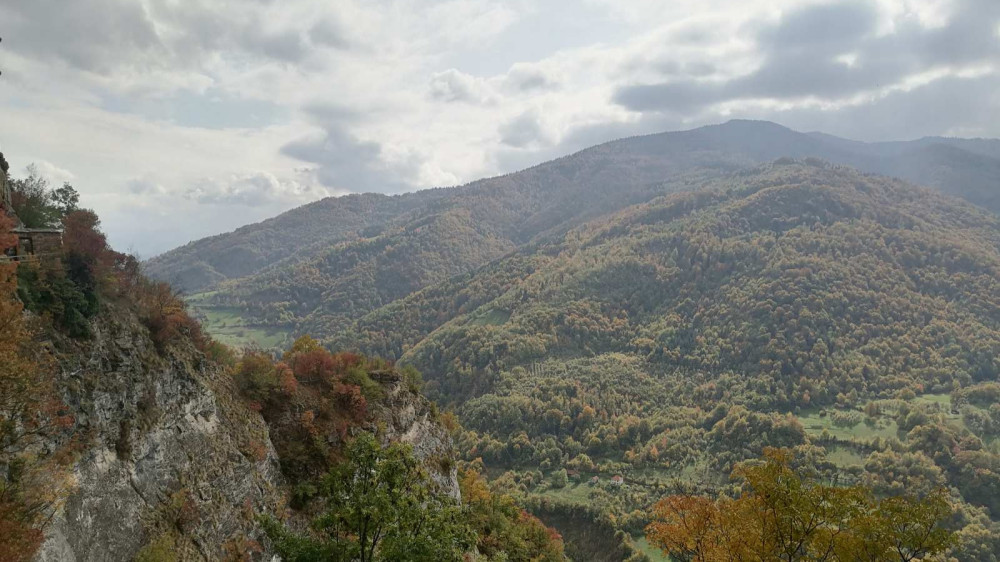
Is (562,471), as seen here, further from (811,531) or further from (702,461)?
(811,531)

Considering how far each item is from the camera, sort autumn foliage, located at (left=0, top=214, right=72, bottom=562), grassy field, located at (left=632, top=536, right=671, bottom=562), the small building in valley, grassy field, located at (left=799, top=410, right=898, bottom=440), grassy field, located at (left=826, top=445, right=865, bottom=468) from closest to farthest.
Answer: autumn foliage, located at (left=0, top=214, right=72, bottom=562)
the small building in valley
grassy field, located at (left=632, top=536, right=671, bottom=562)
grassy field, located at (left=826, top=445, right=865, bottom=468)
grassy field, located at (left=799, top=410, right=898, bottom=440)

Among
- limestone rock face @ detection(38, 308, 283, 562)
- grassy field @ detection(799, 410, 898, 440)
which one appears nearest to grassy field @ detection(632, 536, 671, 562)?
grassy field @ detection(799, 410, 898, 440)

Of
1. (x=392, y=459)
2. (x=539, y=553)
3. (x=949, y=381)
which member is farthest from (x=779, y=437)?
(x=392, y=459)

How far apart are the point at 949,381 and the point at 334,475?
795 ft

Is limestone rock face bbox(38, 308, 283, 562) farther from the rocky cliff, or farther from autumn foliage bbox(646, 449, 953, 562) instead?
autumn foliage bbox(646, 449, 953, 562)

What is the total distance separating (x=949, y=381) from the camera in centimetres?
18000

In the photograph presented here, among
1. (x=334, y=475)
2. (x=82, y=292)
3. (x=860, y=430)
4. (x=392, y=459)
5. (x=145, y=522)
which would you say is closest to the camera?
(x=392, y=459)

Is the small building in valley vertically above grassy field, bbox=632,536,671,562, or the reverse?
the small building in valley

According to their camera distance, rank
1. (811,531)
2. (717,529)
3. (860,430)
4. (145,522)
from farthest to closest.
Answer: (860,430) → (717,529) → (145,522) → (811,531)

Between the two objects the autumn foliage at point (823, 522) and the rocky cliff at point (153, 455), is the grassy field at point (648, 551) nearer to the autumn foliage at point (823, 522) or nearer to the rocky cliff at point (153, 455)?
the autumn foliage at point (823, 522)

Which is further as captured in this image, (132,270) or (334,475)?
(132,270)

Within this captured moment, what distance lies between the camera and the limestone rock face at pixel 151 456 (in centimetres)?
1975

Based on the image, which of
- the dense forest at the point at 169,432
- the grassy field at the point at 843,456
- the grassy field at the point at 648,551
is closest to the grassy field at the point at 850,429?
the grassy field at the point at 843,456

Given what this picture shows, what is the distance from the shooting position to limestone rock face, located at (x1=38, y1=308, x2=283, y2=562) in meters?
19.8
